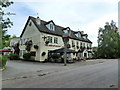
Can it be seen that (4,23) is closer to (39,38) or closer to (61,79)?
(61,79)

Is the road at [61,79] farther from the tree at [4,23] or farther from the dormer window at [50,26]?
the dormer window at [50,26]

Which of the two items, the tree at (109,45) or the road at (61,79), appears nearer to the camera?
the road at (61,79)

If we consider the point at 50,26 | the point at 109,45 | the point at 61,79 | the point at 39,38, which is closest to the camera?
the point at 61,79

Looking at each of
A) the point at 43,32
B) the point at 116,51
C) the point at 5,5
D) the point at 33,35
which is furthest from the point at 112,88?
the point at 116,51

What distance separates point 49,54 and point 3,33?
16.8 meters

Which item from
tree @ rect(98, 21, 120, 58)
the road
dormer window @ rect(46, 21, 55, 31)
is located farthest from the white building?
tree @ rect(98, 21, 120, 58)

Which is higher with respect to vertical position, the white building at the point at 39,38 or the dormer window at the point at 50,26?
the dormer window at the point at 50,26

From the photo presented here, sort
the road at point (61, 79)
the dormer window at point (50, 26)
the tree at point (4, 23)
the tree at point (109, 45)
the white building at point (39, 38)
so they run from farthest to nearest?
the tree at point (109, 45), the dormer window at point (50, 26), the white building at point (39, 38), the tree at point (4, 23), the road at point (61, 79)

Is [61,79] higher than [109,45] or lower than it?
lower

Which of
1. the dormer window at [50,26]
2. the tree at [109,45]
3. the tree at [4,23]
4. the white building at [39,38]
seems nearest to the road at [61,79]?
the tree at [4,23]

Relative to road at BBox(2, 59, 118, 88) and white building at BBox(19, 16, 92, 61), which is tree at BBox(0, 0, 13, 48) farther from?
white building at BBox(19, 16, 92, 61)

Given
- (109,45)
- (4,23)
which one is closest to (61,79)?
(4,23)

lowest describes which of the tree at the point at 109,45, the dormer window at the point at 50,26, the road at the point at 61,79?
the road at the point at 61,79

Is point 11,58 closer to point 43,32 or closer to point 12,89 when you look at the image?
point 43,32
